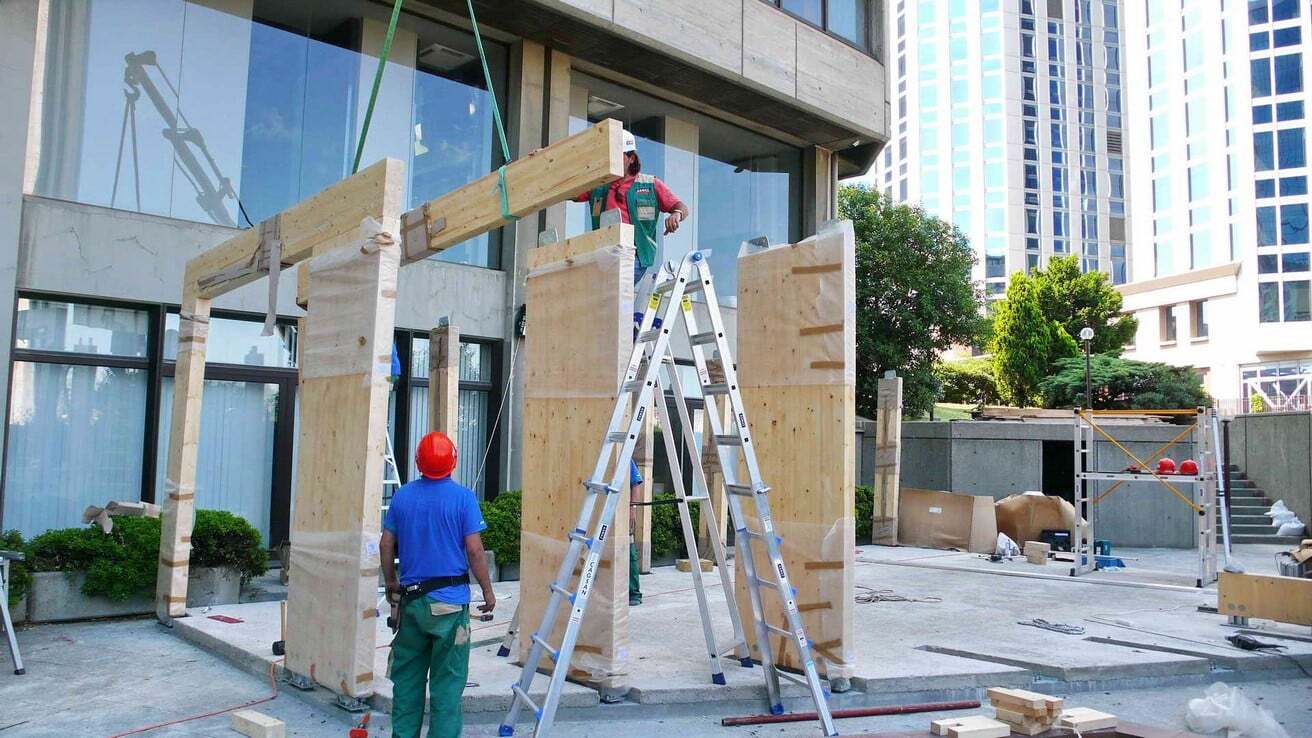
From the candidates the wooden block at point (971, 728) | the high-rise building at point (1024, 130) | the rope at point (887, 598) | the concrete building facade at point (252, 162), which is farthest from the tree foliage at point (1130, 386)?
the high-rise building at point (1024, 130)

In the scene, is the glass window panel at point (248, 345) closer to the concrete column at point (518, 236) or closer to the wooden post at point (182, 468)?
the wooden post at point (182, 468)

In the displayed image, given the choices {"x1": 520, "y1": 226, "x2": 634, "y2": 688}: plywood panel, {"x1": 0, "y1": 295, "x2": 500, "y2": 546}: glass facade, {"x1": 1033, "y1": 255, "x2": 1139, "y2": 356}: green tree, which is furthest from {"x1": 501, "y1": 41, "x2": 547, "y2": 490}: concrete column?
{"x1": 1033, "y1": 255, "x2": 1139, "y2": 356}: green tree

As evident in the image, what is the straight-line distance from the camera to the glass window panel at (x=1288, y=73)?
175 feet

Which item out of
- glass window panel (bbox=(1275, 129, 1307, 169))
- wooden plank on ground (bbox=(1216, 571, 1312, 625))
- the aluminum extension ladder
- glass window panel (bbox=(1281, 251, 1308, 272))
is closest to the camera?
the aluminum extension ladder

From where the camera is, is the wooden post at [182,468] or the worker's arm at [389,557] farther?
the wooden post at [182,468]

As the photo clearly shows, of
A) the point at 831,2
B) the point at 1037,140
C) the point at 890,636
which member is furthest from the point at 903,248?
the point at 1037,140

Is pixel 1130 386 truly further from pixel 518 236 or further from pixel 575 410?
pixel 575 410

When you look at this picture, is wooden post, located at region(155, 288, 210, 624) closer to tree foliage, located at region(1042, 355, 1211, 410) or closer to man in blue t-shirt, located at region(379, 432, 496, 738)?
man in blue t-shirt, located at region(379, 432, 496, 738)

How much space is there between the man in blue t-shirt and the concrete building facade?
6.95 metres

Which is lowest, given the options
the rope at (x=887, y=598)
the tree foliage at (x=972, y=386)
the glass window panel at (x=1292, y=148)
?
the rope at (x=887, y=598)

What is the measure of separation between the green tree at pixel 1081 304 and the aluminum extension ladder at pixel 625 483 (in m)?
43.0

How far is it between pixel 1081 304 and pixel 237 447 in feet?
140

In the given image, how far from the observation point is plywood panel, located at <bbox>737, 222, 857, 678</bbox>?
6.34 meters

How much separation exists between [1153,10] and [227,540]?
239 feet
